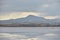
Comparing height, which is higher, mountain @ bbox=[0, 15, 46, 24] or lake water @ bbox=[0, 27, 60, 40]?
mountain @ bbox=[0, 15, 46, 24]

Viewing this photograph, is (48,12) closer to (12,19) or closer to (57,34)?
(57,34)

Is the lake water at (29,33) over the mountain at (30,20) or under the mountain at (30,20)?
under

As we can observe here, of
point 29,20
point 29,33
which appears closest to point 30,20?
point 29,20

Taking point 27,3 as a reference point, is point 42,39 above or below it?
below

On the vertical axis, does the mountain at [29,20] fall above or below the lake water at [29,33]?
above

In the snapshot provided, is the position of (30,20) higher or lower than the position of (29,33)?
higher

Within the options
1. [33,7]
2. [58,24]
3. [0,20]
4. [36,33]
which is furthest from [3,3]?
[58,24]

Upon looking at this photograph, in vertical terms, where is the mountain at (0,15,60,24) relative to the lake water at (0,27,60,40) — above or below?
above

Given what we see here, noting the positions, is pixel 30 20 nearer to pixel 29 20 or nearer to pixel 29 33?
pixel 29 20
